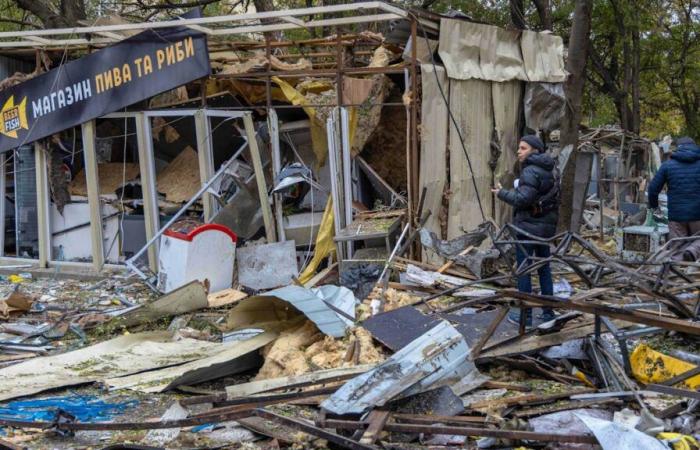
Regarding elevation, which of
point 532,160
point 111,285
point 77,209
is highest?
point 532,160

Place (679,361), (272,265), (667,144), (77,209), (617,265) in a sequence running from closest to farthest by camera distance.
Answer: (617,265)
(679,361)
(272,265)
(77,209)
(667,144)

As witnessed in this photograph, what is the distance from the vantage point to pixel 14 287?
11.1 m

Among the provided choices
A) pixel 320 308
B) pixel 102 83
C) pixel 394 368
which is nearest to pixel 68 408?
pixel 320 308

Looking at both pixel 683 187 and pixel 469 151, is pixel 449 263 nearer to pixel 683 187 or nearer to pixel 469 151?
pixel 469 151

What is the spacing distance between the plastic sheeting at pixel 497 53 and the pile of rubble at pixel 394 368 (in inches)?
108

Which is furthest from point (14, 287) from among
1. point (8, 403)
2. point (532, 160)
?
point (532, 160)

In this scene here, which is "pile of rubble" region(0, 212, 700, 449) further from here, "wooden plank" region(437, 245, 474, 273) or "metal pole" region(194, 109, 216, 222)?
"metal pole" region(194, 109, 216, 222)

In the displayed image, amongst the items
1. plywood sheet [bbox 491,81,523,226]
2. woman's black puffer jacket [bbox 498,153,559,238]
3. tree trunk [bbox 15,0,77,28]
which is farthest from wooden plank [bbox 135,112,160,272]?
tree trunk [bbox 15,0,77,28]

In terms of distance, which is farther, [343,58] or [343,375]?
[343,58]

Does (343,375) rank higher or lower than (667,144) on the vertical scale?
lower

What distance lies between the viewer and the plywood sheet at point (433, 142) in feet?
32.6

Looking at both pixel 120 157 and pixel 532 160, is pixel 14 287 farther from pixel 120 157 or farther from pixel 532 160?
pixel 532 160

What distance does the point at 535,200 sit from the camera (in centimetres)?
717

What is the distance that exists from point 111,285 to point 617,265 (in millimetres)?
7723
